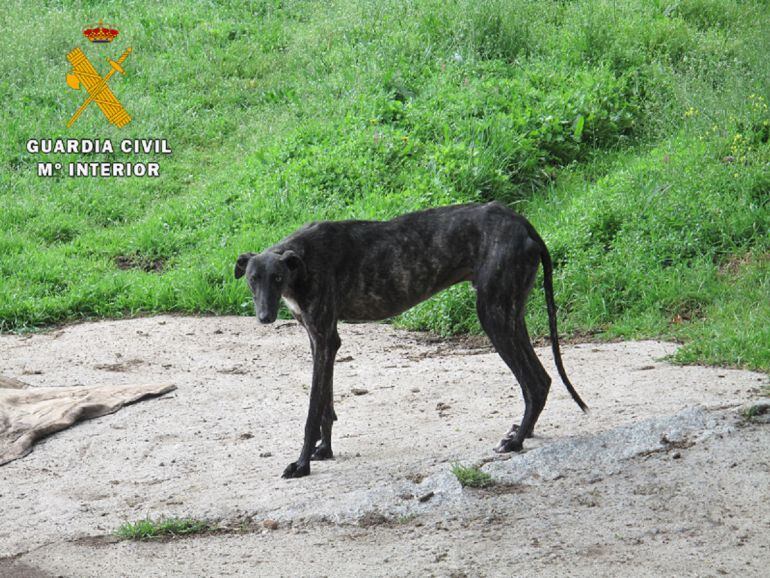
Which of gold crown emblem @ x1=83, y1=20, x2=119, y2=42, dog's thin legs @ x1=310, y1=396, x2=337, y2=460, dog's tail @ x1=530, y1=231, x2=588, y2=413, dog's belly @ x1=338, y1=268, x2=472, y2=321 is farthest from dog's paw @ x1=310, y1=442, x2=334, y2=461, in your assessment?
gold crown emblem @ x1=83, y1=20, x2=119, y2=42

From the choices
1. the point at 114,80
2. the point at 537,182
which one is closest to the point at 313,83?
the point at 114,80

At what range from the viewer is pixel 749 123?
10.6 meters

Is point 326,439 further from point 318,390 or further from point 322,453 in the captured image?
point 318,390

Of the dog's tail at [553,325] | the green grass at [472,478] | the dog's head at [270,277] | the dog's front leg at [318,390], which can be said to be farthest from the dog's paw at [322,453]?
the dog's tail at [553,325]

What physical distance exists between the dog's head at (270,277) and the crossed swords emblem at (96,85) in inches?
340

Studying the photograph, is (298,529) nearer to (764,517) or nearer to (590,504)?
(590,504)

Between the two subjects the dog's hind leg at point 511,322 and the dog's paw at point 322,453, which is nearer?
the dog's hind leg at point 511,322

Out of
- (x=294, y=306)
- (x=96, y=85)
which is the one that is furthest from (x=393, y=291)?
(x=96, y=85)

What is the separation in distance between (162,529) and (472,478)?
1.69m

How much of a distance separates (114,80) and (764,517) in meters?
12.2

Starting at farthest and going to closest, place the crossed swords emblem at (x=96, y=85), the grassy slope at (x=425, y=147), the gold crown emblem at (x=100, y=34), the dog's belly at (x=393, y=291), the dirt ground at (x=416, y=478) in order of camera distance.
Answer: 1. the gold crown emblem at (x=100, y=34)
2. the crossed swords emblem at (x=96, y=85)
3. the grassy slope at (x=425, y=147)
4. the dog's belly at (x=393, y=291)
5. the dirt ground at (x=416, y=478)

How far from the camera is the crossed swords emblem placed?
14.3m

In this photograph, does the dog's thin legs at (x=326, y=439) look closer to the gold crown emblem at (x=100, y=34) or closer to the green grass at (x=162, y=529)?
the green grass at (x=162, y=529)

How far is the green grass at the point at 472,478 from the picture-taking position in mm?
5648
